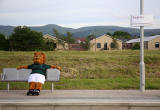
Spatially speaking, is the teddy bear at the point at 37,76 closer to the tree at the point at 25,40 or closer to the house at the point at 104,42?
the tree at the point at 25,40

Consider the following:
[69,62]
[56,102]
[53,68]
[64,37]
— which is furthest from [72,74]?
[64,37]

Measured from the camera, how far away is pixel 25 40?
49.2 m

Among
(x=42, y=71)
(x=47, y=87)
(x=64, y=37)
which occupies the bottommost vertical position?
(x=47, y=87)

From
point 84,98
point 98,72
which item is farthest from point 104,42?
point 84,98

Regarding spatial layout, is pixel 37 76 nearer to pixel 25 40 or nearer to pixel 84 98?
pixel 84 98

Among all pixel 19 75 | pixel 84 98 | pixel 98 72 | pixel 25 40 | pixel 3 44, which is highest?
pixel 25 40

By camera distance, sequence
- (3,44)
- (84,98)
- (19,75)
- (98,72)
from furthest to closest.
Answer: (3,44) → (98,72) → (19,75) → (84,98)

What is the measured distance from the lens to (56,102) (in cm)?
639

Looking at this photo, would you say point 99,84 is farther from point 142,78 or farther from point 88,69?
point 88,69

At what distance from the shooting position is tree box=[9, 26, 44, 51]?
44503 mm

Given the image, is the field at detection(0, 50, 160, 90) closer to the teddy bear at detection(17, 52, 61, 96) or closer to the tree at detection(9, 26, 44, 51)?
the teddy bear at detection(17, 52, 61, 96)

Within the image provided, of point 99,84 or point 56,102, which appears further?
point 99,84

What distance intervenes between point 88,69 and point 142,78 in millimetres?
8085

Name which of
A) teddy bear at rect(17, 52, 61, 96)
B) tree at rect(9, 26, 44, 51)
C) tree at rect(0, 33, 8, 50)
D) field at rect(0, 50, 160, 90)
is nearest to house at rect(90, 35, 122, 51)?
tree at rect(9, 26, 44, 51)
